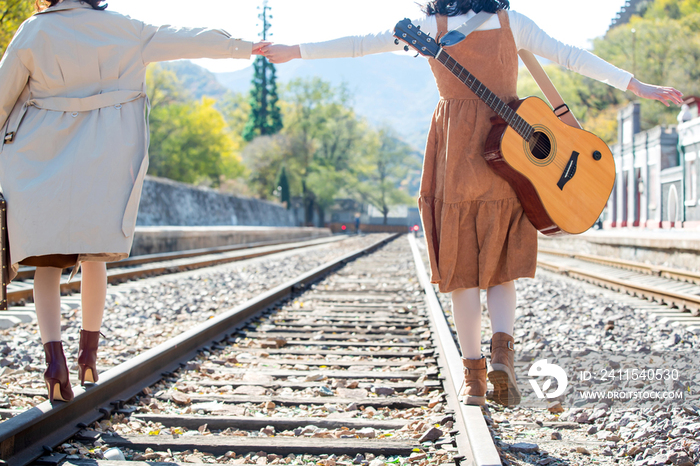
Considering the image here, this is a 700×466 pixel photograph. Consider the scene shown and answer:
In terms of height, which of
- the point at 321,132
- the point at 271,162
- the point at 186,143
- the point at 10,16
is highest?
the point at 321,132

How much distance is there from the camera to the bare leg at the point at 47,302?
7.73 feet

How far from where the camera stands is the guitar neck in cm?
233

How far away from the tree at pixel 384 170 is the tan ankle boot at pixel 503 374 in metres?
58.4

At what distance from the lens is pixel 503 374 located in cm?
230

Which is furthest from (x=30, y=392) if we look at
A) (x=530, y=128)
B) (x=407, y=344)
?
(x=530, y=128)

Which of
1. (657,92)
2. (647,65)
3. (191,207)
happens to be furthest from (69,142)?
(647,65)

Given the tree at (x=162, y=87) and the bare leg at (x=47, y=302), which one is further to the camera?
the tree at (x=162, y=87)

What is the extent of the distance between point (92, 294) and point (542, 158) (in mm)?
2028

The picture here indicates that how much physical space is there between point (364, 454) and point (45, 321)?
1.42 meters

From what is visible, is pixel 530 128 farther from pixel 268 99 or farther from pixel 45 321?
pixel 268 99

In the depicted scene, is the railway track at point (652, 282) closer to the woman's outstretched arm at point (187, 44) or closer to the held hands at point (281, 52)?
the held hands at point (281, 52)

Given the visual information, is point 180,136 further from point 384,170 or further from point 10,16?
point 10,16

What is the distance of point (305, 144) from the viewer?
56156 mm

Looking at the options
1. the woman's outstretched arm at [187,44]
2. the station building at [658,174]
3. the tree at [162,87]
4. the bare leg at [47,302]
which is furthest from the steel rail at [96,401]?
the tree at [162,87]
